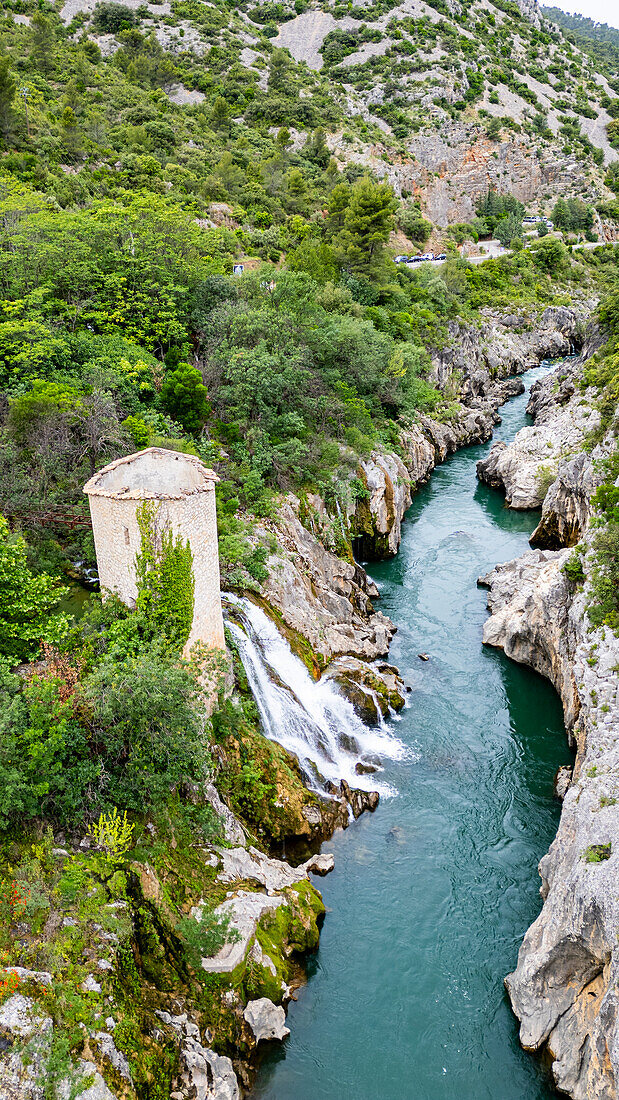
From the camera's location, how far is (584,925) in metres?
12.2

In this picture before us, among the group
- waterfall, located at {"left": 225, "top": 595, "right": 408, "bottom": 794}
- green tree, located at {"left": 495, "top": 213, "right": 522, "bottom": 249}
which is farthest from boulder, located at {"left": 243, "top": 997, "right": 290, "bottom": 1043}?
green tree, located at {"left": 495, "top": 213, "right": 522, "bottom": 249}

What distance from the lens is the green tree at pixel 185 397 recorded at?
23562mm

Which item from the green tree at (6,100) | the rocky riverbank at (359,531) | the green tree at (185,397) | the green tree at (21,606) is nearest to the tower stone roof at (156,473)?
the green tree at (21,606)

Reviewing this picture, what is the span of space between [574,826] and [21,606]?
11.8m

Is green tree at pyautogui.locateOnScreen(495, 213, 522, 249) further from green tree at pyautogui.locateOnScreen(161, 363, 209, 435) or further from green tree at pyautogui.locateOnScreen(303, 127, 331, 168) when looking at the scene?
green tree at pyautogui.locateOnScreen(161, 363, 209, 435)

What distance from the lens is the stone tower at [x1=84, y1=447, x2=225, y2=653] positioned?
14.0 meters

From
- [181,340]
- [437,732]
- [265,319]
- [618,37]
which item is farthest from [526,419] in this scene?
[618,37]

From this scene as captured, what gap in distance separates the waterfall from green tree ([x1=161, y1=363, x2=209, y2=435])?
7333 millimetres

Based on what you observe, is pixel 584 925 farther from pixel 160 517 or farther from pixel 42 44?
pixel 42 44

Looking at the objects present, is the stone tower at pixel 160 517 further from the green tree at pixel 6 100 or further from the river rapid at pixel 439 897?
the green tree at pixel 6 100

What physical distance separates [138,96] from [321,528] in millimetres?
46983

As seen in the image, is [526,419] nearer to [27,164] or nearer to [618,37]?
[27,164]

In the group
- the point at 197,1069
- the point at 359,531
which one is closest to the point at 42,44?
the point at 359,531

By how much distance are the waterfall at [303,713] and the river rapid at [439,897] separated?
33.3 inches
